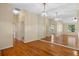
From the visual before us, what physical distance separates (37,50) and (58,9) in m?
0.92

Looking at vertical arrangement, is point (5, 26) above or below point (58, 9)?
below

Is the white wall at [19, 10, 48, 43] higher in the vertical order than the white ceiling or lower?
lower

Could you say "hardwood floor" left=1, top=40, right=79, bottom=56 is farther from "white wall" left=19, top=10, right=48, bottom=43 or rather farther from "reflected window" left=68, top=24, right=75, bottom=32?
"reflected window" left=68, top=24, right=75, bottom=32

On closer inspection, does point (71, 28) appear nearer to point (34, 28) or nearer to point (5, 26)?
point (34, 28)

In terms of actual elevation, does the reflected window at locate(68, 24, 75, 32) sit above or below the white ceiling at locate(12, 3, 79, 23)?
below

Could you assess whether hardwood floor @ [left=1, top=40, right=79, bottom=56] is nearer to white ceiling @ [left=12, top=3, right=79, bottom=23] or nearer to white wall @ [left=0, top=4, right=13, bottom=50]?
white wall @ [left=0, top=4, right=13, bottom=50]

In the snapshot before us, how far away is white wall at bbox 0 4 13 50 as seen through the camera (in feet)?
6.89

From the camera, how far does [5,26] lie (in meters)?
2.11

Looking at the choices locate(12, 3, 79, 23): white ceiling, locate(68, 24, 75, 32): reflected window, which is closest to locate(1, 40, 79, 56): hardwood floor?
locate(68, 24, 75, 32): reflected window

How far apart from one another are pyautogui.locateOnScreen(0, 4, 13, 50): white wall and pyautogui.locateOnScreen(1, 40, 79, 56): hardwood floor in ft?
0.45

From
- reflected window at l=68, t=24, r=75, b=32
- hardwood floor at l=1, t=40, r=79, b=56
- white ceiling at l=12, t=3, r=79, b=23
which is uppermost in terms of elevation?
white ceiling at l=12, t=3, r=79, b=23

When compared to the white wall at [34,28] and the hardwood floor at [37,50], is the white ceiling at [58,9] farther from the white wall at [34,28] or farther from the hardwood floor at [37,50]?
the hardwood floor at [37,50]

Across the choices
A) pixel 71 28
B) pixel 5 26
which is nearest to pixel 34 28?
pixel 5 26

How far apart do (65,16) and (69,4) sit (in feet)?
0.80
